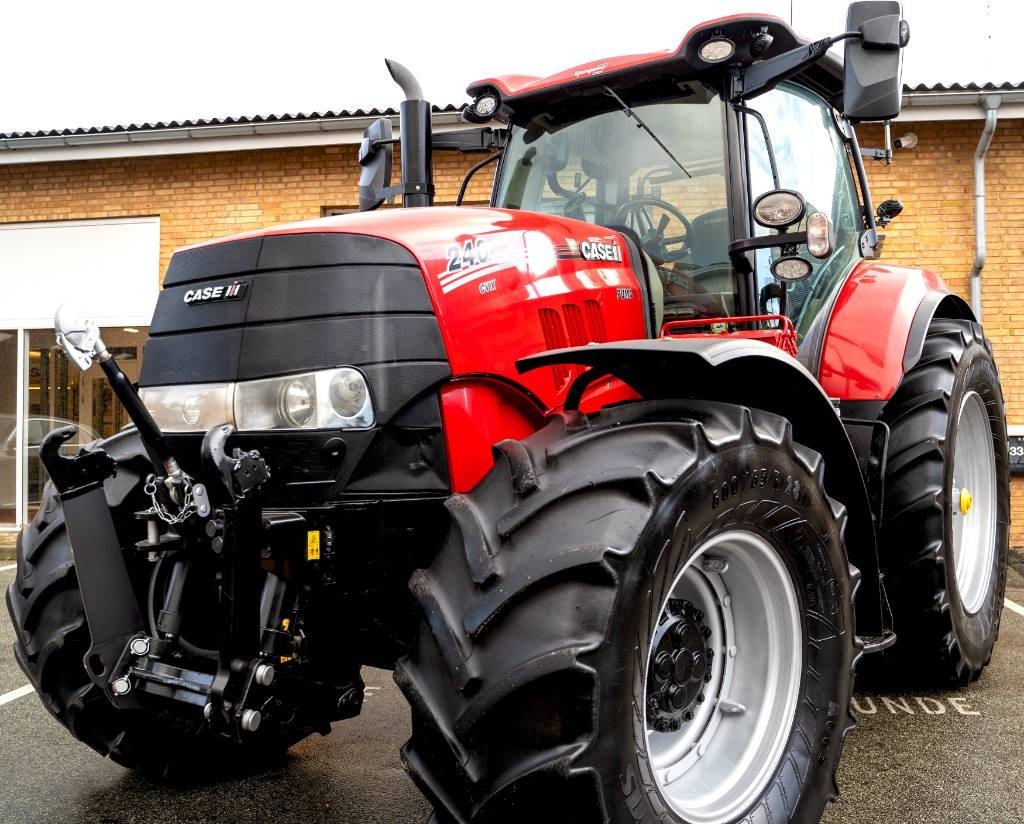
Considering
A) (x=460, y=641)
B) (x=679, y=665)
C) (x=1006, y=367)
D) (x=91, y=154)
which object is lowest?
(x=679, y=665)

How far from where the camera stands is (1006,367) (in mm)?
9125

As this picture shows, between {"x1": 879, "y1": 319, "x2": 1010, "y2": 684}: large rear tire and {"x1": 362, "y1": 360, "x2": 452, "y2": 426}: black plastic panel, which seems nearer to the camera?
{"x1": 362, "y1": 360, "x2": 452, "y2": 426}: black plastic panel

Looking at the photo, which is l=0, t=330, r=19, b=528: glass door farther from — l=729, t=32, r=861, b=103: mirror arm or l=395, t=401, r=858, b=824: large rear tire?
l=395, t=401, r=858, b=824: large rear tire

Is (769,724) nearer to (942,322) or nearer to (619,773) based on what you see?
(619,773)

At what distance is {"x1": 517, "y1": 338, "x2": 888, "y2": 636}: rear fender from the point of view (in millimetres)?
2293

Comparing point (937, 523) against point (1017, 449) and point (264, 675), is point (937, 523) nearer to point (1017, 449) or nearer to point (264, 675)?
point (264, 675)

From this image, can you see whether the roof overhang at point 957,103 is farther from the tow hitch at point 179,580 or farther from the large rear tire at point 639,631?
the tow hitch at point 179,580

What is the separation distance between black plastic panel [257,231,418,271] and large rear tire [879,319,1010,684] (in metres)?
2.16

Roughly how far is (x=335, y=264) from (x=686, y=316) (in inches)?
54.3

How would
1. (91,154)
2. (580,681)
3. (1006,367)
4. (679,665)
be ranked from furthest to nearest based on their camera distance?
(91,154) < (1006,367) < (679,665) < (580,681)

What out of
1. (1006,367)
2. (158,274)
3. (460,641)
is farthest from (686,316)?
(158,274)

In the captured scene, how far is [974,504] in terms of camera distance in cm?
460

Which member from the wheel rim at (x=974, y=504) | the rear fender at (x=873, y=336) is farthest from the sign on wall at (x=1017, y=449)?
the rear fender at (x=873, y=336)

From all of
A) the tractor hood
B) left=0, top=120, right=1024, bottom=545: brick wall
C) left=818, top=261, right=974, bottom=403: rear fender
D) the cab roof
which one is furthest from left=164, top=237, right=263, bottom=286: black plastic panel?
left=0, top=120, right=1024, bottom=545: brick wall
